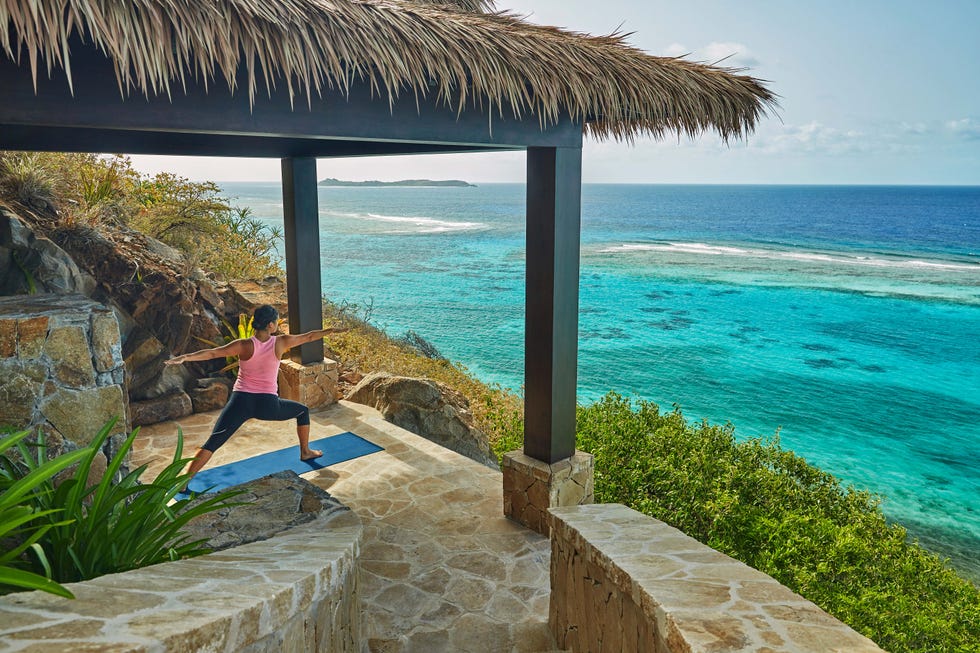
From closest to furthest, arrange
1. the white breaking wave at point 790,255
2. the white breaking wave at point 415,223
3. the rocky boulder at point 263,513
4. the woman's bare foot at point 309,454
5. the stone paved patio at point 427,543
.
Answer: the rocky boulder at point 263,513
the stone paved patio at point 427,543
the woman's bare foot at point 309,454
the white breaking wave at point 790,255
the white breaking wave at point 415,223

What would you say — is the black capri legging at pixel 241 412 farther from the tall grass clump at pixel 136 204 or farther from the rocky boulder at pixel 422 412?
the tall grass clump at pixel 136 204

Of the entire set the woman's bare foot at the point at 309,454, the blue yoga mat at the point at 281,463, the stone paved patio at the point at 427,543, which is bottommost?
the stone paved patio at the point at 427,543

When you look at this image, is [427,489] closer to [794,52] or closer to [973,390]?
[973,390]

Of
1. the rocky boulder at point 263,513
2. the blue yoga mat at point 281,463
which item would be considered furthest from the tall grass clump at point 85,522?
the blue yoga mat at point 281,463

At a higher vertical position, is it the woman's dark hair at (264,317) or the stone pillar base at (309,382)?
the woman's dark hair at (264,317)

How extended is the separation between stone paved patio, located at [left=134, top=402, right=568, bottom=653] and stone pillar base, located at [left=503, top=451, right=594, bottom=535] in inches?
4.8

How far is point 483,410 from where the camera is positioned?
39.7 feet

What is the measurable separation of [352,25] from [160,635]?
262cm

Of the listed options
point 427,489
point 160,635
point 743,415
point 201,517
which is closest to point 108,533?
point 201,517

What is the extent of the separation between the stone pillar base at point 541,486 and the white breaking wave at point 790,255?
40.4m

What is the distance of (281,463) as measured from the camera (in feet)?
20.3

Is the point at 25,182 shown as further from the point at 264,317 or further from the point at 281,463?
the point at 281,463

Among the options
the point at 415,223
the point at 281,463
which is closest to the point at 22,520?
the point at 281,463

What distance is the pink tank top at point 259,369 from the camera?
212 inches
